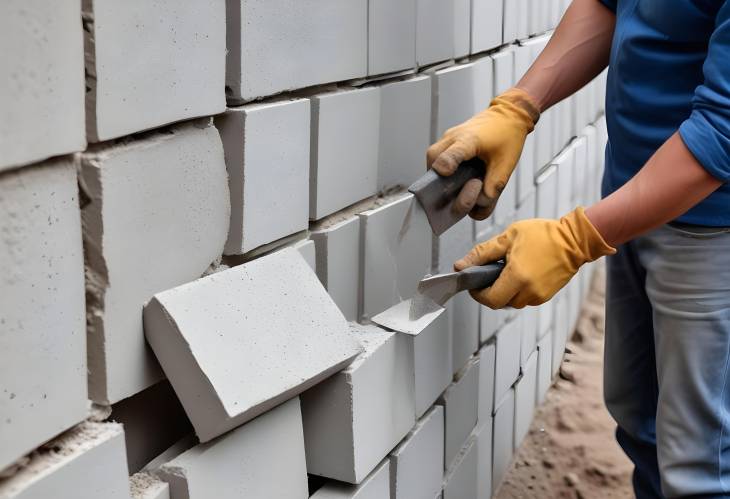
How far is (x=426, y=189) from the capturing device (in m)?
2.01

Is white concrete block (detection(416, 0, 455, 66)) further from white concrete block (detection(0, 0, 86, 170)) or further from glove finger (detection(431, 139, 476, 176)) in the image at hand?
white concrete block (detection(0, 0, 86, 170))

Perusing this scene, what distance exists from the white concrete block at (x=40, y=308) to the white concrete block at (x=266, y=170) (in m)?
0.41

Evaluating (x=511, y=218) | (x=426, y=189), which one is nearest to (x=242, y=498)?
(x=426, y=189)

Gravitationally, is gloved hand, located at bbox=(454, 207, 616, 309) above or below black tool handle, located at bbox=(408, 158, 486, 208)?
below

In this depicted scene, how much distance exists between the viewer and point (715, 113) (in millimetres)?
1770

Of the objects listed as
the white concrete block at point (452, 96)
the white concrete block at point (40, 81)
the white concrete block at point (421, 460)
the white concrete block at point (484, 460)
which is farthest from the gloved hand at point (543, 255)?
the white concrete block at point (484, 460)

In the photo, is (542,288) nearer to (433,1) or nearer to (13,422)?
(433,1)

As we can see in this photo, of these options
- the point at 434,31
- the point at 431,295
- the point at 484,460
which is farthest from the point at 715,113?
the point at 484,460

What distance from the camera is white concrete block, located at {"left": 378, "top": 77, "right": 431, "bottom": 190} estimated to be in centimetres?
224

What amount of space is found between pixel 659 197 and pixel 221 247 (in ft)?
2.96

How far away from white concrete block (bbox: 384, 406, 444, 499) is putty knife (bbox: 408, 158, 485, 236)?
0.58 meters

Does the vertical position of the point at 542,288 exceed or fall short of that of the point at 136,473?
it exceeds it

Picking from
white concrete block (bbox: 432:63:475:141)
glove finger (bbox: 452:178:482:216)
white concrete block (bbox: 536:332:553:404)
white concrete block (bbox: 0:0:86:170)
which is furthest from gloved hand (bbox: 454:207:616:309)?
white concrete block (bbox: 536:332:553:404)

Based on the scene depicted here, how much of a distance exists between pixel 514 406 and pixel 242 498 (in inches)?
82.6
